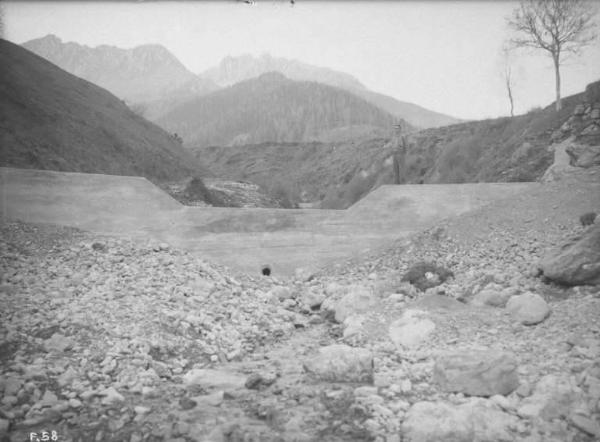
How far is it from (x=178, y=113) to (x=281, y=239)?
2899 inches

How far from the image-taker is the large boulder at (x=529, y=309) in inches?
228

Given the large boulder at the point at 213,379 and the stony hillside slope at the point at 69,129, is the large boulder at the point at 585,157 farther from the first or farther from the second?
the stony hillside slope at the point at 69,129

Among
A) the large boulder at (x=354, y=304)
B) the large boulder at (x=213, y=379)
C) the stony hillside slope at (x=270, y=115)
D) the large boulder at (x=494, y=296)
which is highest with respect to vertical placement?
the stony hillside slope at (x=270, y=115)

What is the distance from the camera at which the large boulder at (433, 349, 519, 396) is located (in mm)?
4430

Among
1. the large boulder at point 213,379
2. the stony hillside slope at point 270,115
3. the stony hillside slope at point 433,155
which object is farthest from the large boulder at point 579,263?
the stony hillside slope at point 270,115

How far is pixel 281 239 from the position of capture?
35.2ft

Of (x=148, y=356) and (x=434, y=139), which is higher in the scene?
(x=434, y=139)

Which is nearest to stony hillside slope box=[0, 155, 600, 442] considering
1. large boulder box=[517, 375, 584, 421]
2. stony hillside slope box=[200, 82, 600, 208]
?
large boulder box=[517, 375, 584, 421]

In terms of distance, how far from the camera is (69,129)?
77.6ft

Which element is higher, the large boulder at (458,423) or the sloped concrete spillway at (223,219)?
the sloped concrete spillway at (223,219)

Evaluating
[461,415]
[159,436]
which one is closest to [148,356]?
[159,436]

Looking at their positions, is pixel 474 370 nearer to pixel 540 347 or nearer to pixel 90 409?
pixel 540 347

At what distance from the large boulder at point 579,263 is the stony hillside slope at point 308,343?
0.04 m

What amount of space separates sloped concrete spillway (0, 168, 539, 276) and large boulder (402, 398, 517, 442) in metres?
6.39
